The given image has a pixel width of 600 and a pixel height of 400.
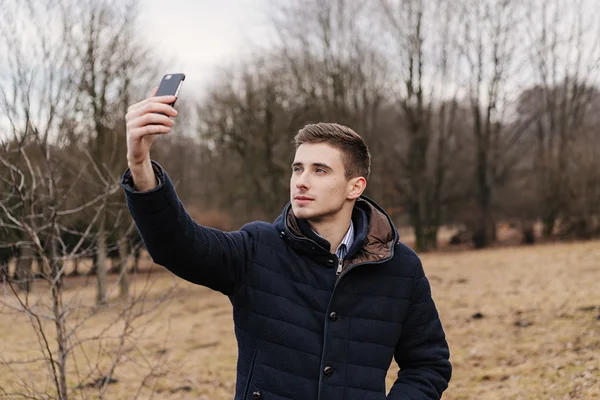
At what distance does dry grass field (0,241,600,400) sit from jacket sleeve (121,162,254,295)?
8.75ft

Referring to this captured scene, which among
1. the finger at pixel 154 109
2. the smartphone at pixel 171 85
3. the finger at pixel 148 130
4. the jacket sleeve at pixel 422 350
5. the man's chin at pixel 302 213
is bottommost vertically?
the jacket sleeve at pixel 422 350

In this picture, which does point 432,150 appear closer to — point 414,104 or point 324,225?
point 414,104

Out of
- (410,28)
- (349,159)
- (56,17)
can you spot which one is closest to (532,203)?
(410,28)

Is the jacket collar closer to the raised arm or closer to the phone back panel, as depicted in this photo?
the raised arm

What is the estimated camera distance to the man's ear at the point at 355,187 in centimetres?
221

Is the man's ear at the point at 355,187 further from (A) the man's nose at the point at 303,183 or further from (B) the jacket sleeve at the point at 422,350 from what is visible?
(B) the jacket sleeve at the point at 422,350

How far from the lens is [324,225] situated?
85.6 inches

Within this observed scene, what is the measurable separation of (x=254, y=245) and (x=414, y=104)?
25.9 m

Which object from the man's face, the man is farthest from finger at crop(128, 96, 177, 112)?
the man's face

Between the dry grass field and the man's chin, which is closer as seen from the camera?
the man's chin

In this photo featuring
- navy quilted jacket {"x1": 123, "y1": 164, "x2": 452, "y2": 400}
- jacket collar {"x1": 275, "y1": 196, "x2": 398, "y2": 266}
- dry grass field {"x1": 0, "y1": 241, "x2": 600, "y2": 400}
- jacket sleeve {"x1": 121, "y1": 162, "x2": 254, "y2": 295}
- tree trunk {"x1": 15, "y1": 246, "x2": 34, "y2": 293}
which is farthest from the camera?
dry grass field {"x1": 0, "y1": 241, "x2": 600, "y2": 400}

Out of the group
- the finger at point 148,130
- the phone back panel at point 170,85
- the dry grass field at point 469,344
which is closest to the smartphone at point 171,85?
the phone back panel at point 170,85

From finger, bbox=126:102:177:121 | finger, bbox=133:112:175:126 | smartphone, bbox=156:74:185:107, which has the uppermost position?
smartphone, bbox=156:74:185:107

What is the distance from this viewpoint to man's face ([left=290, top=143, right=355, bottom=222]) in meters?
2.10
